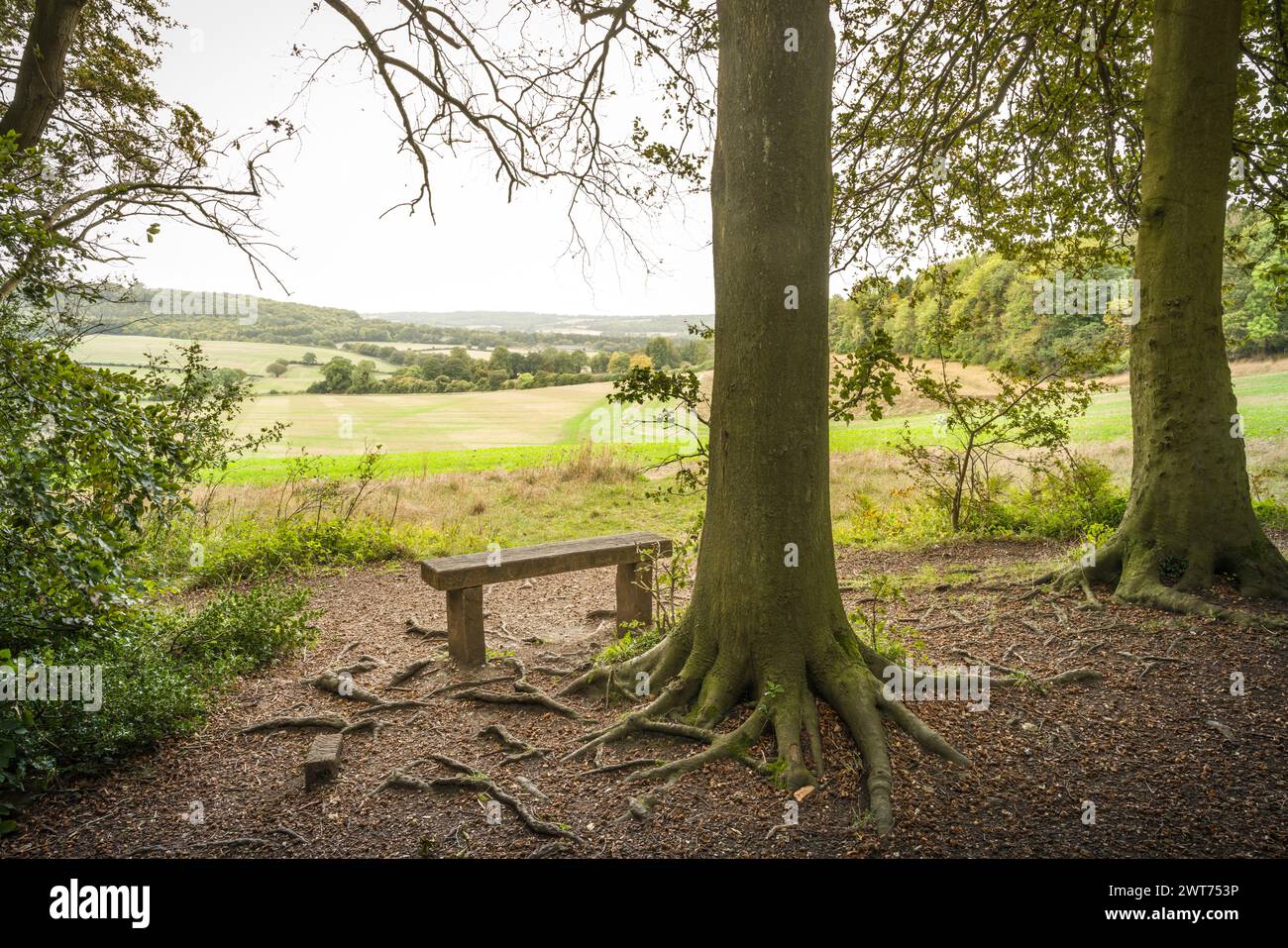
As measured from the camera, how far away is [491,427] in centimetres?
2145

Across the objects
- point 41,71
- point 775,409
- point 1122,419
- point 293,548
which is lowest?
point 293,548

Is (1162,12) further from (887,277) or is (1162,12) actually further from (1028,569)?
(1028,569)

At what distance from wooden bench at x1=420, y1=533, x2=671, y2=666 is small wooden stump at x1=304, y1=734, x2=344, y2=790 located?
1.46 m

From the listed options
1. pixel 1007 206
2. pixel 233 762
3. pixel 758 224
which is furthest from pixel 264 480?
pixel 1007 206

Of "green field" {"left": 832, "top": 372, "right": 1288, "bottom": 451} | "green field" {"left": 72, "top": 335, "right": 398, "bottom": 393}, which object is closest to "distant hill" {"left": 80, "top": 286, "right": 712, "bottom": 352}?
"green field" {"left": 72, "top": 335, "right": 398, "bottom": 393}

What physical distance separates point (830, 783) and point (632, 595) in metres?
2.90

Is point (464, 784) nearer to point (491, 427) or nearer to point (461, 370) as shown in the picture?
point (491, 427)

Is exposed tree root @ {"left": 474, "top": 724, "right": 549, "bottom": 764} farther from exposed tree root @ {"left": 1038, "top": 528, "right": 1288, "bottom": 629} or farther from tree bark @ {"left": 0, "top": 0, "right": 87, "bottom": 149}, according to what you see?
tree bark @ {"left": 0, "top": 0, "right": 87, "bottom": 149}

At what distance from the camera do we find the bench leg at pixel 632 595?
18.9 feet

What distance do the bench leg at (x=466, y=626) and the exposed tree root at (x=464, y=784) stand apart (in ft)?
4.54

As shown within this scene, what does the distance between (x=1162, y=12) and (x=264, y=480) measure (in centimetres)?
1350

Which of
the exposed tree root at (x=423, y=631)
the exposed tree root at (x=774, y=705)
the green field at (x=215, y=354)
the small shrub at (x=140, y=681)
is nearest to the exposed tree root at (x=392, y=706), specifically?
the small shrub at (x=140, y=681)

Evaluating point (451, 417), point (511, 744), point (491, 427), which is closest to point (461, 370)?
point (451, 417)
